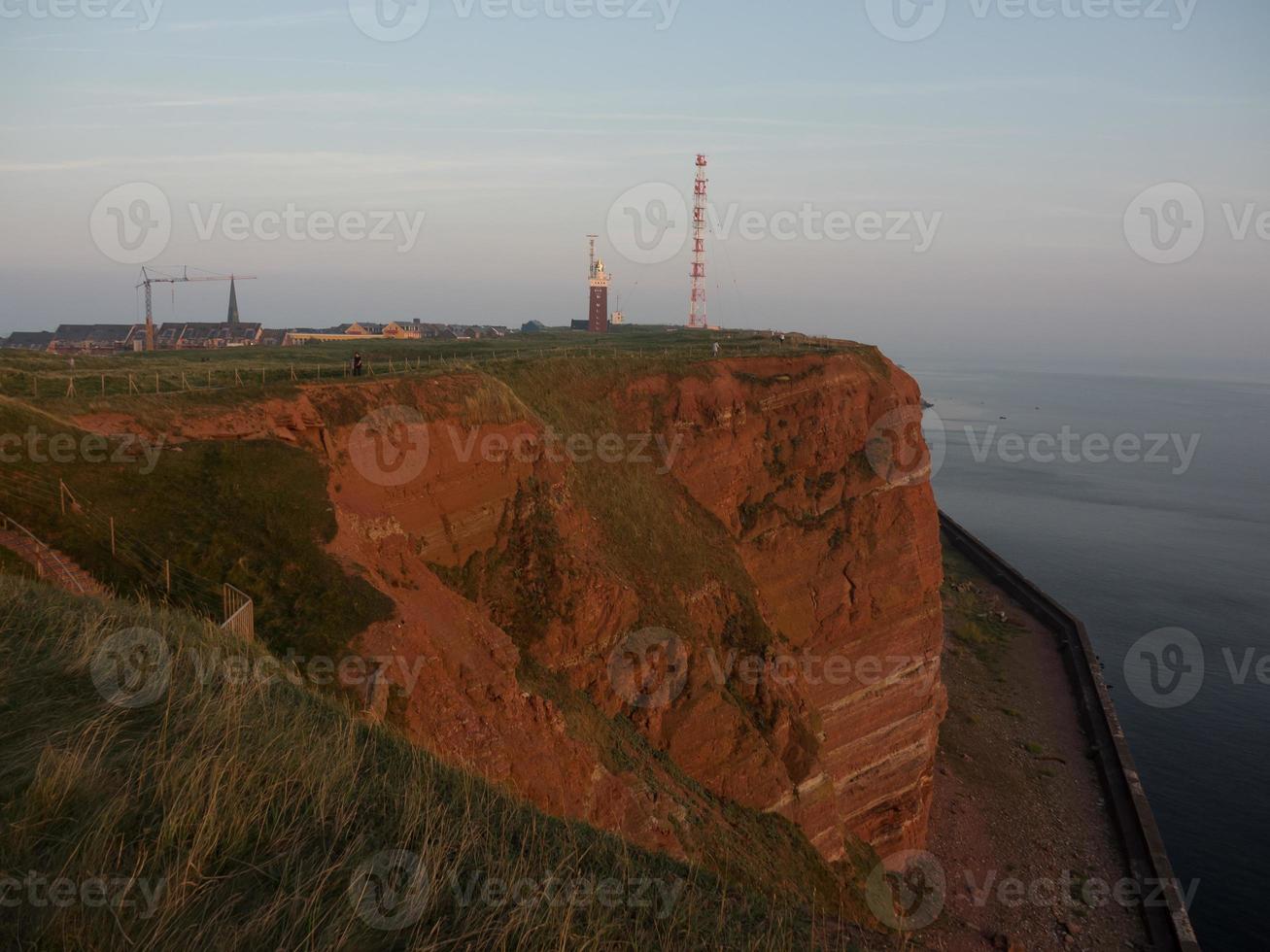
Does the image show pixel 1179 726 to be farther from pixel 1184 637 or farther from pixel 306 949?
pixel 306 949

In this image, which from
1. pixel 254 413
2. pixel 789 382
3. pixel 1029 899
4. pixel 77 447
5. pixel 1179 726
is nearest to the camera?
pixel 77 447

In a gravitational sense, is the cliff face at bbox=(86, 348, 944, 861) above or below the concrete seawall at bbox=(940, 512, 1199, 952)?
above

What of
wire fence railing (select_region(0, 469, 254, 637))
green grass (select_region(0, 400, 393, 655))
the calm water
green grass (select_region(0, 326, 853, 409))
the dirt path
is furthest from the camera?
the calm water

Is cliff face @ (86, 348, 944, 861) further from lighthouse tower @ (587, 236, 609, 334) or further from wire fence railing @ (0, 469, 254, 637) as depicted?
lighthouse tower @ (587, 236, 609, 334)

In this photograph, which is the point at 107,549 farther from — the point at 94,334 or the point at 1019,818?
the point at 94,334

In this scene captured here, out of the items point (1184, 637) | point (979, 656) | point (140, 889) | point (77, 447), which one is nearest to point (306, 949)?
point (140, 889)

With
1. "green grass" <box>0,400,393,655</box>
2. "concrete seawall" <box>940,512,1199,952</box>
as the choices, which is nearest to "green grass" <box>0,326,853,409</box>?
"green grass" <box>0,400,393,655</box>
